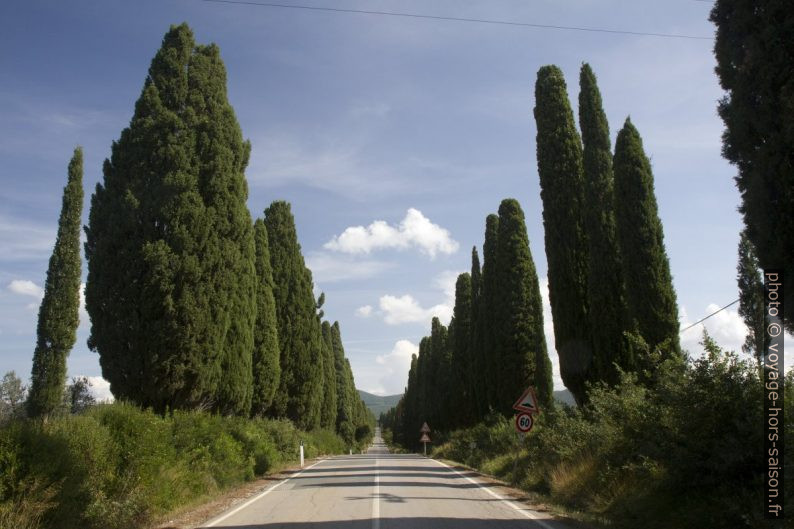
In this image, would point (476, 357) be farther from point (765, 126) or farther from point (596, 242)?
point (765, 126)

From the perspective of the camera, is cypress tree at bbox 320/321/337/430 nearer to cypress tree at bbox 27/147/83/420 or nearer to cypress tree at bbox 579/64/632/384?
cypress tree at bbox 27/147/83/420

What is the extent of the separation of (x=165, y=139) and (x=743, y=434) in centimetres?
1530

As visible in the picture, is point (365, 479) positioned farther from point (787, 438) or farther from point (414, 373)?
point (414, 373)

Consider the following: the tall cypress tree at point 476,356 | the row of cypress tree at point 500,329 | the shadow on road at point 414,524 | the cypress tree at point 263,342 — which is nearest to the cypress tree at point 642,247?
the shadow on road at point 414,524

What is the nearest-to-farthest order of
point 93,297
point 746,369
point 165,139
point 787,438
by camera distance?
point 787,438 → point 746,369 → point 93,297 → point 165,139

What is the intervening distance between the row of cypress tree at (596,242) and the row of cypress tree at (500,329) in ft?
28.4

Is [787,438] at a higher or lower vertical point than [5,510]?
higher

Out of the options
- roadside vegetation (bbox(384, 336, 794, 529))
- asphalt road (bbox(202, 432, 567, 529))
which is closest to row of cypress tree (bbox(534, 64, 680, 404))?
roadside vegetation (bbox(384, 336, 794, 529))

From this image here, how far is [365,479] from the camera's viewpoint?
815 inches

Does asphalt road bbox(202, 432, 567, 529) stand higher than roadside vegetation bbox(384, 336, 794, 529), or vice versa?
roadside vegetation bbox(384, 336, 794, 529)

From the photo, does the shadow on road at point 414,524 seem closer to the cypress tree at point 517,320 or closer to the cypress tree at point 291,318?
the cypress tree at point 517,320

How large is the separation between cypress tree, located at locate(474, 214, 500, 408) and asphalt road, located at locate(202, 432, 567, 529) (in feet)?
47.6

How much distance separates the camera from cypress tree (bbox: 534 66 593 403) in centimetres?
2058

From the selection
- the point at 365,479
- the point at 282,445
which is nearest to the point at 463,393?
the point at 282,445
